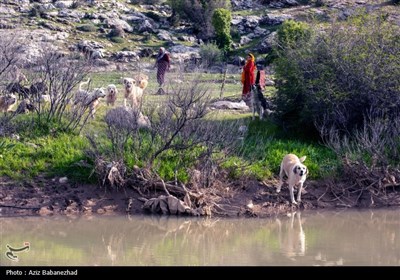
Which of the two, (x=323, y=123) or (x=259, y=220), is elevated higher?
(x=323, y=123)

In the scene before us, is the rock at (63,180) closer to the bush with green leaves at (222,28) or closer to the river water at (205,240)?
the river water at (205,240)

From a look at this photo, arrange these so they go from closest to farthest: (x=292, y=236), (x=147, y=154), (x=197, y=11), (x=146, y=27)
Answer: (x=292, y=236), (x=147, y=154), (x=146, y=27), (x=197, y=11)

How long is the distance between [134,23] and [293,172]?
2593 cm

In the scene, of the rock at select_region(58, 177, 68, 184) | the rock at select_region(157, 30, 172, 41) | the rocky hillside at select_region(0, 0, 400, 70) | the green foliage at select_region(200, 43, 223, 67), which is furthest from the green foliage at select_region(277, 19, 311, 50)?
the rock at select_region(157, 30, 172, 41)

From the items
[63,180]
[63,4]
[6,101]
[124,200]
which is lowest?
[63,4]

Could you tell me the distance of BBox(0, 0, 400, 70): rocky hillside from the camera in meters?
33.7

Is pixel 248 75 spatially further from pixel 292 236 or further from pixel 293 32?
pixel 292 236

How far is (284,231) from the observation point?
1278cm

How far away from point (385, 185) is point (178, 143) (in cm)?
427

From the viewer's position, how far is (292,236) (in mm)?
12344

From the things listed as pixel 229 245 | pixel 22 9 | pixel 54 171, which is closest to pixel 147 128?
pixel 54 171

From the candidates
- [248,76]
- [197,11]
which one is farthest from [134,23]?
[248,76]

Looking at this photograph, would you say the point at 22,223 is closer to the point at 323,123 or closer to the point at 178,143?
the point at 178,143

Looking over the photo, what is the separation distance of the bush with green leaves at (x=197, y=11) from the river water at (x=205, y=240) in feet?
84.2
